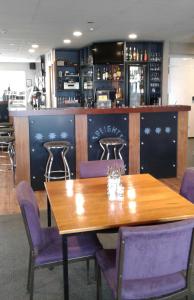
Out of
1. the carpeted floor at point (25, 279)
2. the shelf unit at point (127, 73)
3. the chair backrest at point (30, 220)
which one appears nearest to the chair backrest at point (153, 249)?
the chair backrest at point (30, 220)

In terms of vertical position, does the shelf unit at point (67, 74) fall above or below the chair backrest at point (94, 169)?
above

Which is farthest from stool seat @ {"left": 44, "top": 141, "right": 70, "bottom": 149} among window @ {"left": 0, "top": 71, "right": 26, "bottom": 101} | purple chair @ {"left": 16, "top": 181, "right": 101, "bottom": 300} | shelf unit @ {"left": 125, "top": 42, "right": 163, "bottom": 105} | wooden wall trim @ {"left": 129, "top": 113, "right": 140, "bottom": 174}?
window @ {"left": 0, "top": 71, "right": 26, "bottom": 101}

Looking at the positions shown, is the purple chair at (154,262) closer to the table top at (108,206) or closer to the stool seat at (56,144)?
the table top at (108,206)

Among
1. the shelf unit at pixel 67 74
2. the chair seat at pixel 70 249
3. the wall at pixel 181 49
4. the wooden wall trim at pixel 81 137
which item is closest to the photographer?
the chair seat at pixel 70 249

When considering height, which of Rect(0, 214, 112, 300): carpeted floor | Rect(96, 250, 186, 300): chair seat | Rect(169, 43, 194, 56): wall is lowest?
Rect(0, 214, 112, 300): carpeted floor

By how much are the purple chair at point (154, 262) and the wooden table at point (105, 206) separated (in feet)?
0.92

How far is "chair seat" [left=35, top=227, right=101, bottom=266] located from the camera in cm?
223

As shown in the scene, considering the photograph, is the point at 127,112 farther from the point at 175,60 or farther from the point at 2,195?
the point at 175,60

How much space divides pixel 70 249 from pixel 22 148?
3.01 meters

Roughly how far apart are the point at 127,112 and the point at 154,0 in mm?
1649

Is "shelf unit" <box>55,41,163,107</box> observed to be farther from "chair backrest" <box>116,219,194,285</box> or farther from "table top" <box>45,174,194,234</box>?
"chair backrest" <box>116,219,194,285</box>

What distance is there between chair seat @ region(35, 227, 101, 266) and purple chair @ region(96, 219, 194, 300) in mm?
346

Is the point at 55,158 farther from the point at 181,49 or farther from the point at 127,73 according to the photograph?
the point at 181,49

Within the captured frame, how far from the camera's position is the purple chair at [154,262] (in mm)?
1653
